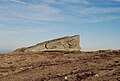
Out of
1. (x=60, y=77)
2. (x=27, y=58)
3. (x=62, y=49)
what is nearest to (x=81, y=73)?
(x=60, y=77)

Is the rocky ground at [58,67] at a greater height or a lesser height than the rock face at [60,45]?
lesser

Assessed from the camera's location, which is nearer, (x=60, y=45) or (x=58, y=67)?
(x=58, y=67)

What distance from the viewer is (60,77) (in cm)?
2036

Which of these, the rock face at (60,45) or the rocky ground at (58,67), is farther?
the rock face at (60,45)

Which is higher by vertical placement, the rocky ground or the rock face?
the rock face

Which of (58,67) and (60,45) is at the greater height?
(60,45)

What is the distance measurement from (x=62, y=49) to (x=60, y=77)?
1473 centimetres

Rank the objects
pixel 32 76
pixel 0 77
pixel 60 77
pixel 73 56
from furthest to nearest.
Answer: pixel 73 56
pixel 0 77
pixel 32 76
pixel 60 77

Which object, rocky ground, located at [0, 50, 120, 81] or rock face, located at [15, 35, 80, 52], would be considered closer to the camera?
rocky ground, located at [0, 50, 120, 81]

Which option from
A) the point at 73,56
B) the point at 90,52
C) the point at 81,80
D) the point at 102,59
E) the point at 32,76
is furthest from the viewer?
the point at 90,52

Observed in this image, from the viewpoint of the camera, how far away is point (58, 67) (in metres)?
23.9

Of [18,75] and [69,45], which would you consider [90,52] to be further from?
[18,75]

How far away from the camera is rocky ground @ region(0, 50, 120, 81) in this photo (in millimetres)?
19828

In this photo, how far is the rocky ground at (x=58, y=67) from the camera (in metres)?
19.8
